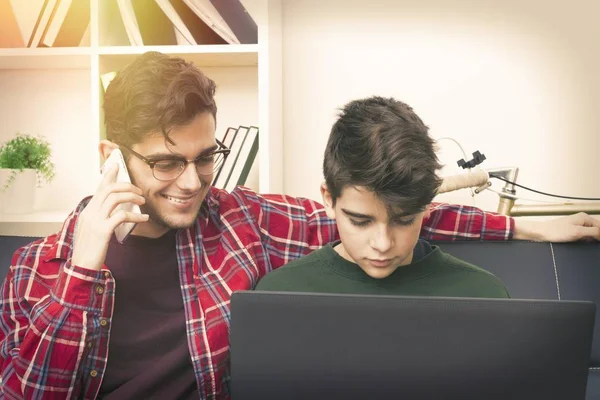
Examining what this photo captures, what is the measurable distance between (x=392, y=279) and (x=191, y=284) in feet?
1.34

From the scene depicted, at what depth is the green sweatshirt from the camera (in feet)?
3.78

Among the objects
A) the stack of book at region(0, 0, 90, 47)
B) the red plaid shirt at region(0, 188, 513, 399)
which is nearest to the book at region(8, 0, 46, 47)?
the stack of book at region(0, 0, 90, 47)

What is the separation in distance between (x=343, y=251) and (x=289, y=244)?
164 millimetres

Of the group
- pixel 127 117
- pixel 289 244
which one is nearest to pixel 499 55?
pixel 289 244

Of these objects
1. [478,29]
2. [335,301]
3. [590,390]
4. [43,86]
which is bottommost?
[590,390]

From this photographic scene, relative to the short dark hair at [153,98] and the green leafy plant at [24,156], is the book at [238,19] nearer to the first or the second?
the short dark hair at [153,98]

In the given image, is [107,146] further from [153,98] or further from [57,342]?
[57,342]

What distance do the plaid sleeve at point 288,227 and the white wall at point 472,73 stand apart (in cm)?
51

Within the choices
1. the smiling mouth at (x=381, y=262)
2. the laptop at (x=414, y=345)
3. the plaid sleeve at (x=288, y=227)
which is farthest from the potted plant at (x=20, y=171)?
the laptop at (x=414, y=345)

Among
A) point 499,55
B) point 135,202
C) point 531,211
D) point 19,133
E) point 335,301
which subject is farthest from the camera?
point 19,133

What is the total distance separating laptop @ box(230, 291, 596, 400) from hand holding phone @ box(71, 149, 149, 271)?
20.4 inches

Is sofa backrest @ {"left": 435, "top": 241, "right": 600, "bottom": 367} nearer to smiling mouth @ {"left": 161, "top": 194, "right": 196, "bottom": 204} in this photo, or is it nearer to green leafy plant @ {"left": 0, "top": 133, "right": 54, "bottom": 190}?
smiling mouth @ {"left": 161, "top": 194, "right": 196, "bottom": 204}

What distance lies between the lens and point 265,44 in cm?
163

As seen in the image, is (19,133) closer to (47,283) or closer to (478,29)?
(47,283)
